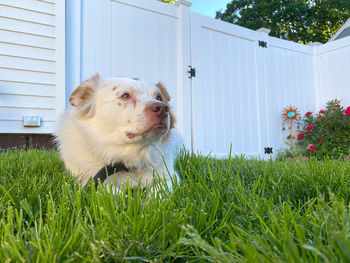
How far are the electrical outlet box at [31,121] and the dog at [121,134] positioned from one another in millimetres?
2084

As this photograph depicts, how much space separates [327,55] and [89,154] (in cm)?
667

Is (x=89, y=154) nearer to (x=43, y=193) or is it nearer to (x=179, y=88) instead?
Answer: (x=43, y=193)

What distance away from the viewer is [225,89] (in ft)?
17.1

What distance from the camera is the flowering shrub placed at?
5.15 m

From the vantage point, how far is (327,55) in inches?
255

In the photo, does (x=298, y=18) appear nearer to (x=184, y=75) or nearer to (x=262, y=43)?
(x=262, y=43)

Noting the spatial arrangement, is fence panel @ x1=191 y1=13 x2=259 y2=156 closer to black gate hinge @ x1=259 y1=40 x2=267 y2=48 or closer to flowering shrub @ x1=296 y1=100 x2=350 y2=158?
black gate hinge @ x1=259 y1=40 x2=267 y2=48

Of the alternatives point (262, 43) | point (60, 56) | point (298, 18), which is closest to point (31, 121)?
point (60, 56)

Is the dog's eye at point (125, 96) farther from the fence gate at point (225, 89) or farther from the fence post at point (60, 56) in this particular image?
the fence gate at point (225, 89)

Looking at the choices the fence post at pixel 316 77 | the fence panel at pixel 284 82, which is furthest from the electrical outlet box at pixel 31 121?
A: the fence post at pixel 316 77

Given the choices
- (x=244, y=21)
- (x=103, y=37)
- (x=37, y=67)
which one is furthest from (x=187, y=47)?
(x=244, y=21)

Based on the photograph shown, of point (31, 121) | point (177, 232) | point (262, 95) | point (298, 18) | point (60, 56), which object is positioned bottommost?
point (177, 232)

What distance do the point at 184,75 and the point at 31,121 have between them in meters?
2.48

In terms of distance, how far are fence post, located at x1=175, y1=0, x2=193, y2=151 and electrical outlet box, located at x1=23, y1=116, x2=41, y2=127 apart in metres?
2.14
